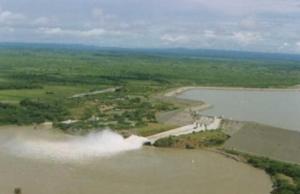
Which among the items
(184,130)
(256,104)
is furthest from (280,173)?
(256,104)

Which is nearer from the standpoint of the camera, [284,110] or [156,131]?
[156,131]

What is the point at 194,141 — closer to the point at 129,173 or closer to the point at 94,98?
the point at 129,173

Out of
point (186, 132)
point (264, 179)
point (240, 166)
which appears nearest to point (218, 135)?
point (186, 132)

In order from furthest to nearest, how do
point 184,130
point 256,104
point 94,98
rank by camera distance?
point 256,104 → point 94,98 → point 184,130

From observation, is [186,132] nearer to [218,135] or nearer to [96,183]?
[218,135]

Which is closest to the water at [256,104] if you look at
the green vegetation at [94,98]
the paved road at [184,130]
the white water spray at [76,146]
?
the green vegetation at [94,98]

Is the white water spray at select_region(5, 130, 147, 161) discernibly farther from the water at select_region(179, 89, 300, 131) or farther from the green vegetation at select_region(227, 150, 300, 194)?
the water at select_region(179, 89, 300, 131)

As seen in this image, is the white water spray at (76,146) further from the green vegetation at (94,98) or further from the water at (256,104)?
the water at (256,104)
